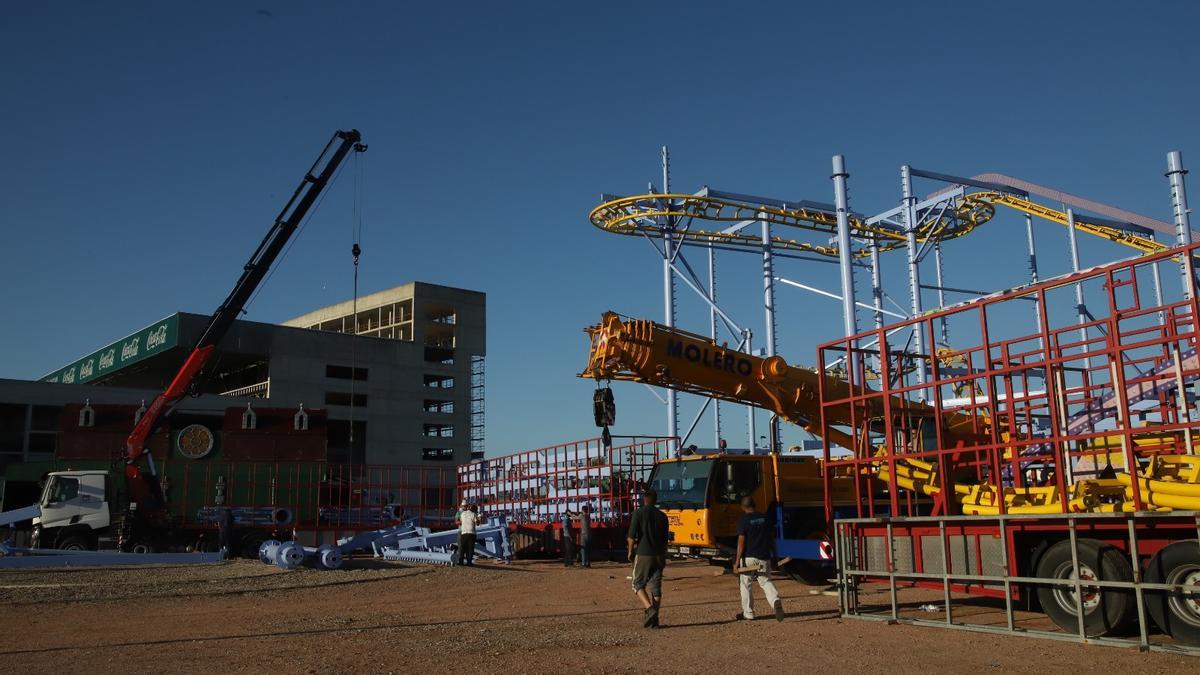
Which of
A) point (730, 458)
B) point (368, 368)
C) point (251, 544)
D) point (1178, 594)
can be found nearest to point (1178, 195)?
point (730, 458)

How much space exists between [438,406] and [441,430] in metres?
2.00

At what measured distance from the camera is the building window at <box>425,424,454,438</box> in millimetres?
70688

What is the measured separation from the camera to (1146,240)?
3391 centimetres

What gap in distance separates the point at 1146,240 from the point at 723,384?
25108 millimetres

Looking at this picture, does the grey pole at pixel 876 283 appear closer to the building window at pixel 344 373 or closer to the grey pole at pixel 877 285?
the grey pole at pixel 877 285

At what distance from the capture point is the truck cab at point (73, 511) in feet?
78.2

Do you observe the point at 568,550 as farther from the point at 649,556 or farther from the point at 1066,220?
the point at 1066,220

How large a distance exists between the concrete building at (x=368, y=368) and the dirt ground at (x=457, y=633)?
40.7 metres

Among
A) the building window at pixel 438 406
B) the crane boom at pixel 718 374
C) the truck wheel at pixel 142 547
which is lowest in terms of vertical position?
the truck wheel at pixel 142 547

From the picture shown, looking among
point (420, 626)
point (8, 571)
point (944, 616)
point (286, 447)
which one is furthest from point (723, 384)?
point (286, 447)

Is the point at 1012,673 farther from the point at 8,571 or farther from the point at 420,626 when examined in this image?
the point at 8,571

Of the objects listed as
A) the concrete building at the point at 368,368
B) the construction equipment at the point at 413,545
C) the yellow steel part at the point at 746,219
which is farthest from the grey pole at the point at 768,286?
the concrete building at the point at 368,368

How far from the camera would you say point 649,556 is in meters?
11.2

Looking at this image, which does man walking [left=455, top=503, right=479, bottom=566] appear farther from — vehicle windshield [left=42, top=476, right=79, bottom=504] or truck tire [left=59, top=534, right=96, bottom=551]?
vehicle windshield [left=42, top=476, right=79, bottom=504]
